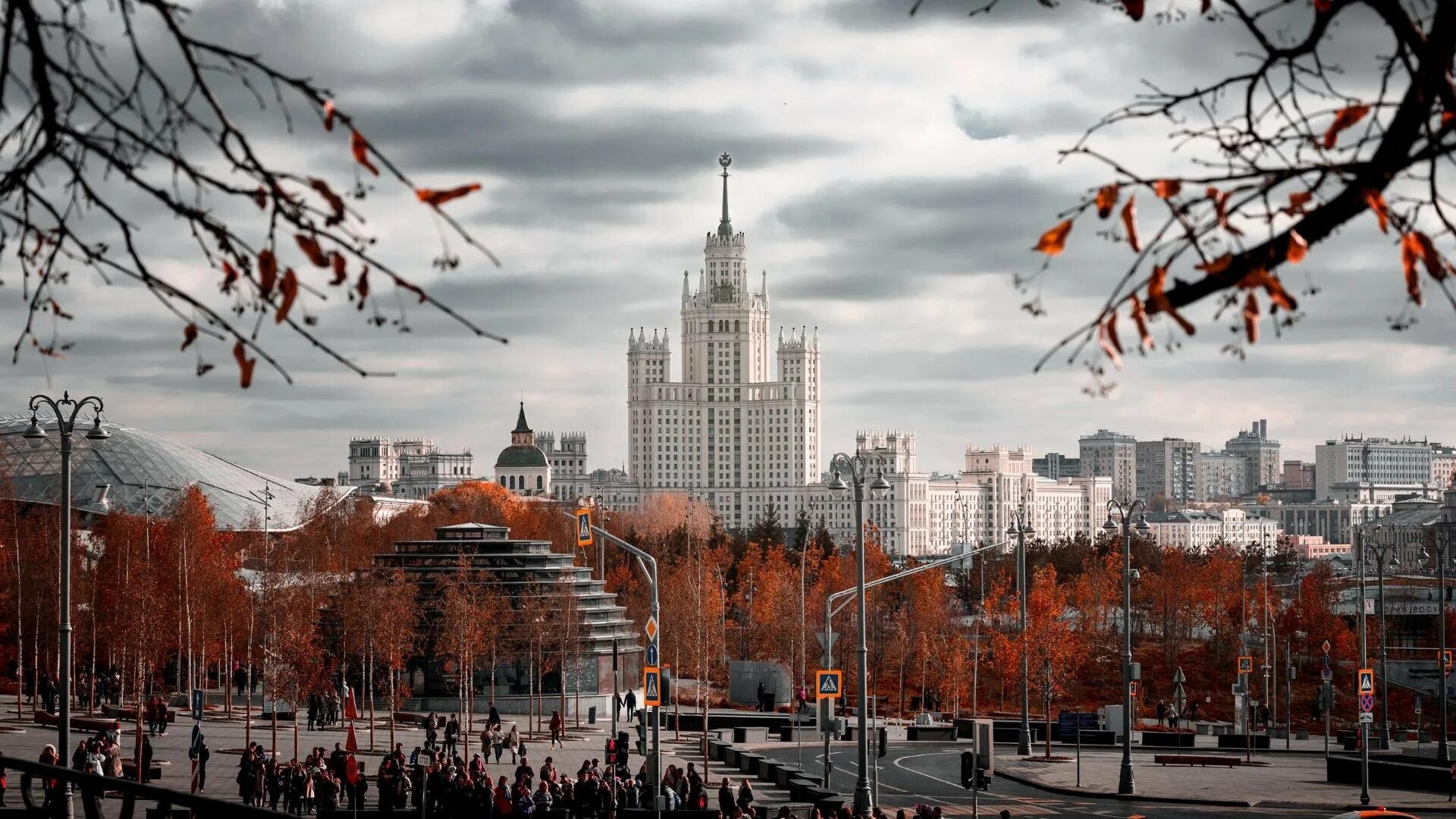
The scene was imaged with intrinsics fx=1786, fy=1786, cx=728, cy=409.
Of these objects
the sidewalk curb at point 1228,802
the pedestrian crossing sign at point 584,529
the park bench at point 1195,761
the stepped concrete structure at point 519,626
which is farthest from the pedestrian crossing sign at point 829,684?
the stepped concrete structure at point 519,626

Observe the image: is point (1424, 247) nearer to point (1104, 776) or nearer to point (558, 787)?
point (558, 787)

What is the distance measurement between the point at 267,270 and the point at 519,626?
63.0 meters

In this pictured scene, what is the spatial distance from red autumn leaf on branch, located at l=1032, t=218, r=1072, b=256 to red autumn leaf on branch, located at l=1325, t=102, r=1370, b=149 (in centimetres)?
108

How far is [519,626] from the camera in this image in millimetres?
68125

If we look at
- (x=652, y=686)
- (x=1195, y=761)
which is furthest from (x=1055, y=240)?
(x=1195, y=761)

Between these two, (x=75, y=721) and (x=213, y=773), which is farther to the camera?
(x=75, y=721)

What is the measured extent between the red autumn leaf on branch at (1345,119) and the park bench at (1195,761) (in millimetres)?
48229

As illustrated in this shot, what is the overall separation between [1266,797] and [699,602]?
34.4m

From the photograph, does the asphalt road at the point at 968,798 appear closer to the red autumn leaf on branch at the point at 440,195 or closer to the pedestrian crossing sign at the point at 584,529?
the pedestrian crossing sign at the point at 584,529

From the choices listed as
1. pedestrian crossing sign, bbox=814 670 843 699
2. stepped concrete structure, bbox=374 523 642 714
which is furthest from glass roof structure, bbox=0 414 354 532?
pedestrian crossing sign, bbox=814 670 843 699

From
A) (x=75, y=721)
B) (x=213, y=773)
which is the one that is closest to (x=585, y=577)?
(x=75, y=721)

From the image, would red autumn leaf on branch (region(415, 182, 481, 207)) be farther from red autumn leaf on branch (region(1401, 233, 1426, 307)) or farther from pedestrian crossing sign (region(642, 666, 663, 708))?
pedestrian crossing sign (region(642, 666, 663, 708))

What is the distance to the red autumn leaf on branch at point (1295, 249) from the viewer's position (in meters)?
6.34

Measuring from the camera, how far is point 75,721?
168 ft
